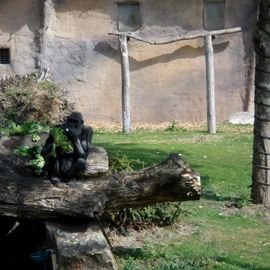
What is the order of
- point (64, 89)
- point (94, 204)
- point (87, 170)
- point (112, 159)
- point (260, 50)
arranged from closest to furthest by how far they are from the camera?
1. point (94, 204)
2. point (87, 170)
3. point (112, 159)
4. point (260, 50)
5. point (64, 89)

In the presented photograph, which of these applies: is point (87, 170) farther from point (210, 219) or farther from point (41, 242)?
point (210, 219)

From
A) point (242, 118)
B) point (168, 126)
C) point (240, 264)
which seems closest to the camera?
point (240, 264)

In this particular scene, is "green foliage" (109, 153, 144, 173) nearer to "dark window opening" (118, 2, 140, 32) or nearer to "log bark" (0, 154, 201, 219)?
"log bark" (0, 154, 201, 219)

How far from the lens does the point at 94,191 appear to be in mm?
6039

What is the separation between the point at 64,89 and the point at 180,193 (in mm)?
11610

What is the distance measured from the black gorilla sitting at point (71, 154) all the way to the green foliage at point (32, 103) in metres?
9.18

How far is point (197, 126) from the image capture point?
57.6 feet

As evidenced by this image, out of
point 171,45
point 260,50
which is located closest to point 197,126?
point 171,45

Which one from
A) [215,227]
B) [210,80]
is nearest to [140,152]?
[210,80]

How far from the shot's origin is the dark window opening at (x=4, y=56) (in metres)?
18.7

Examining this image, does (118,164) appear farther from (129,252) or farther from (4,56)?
(4,56)

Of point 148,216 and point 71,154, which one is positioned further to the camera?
point 148,216

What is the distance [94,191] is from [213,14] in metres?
13.1

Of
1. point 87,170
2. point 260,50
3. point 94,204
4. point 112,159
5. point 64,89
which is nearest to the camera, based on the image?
point 94,204
